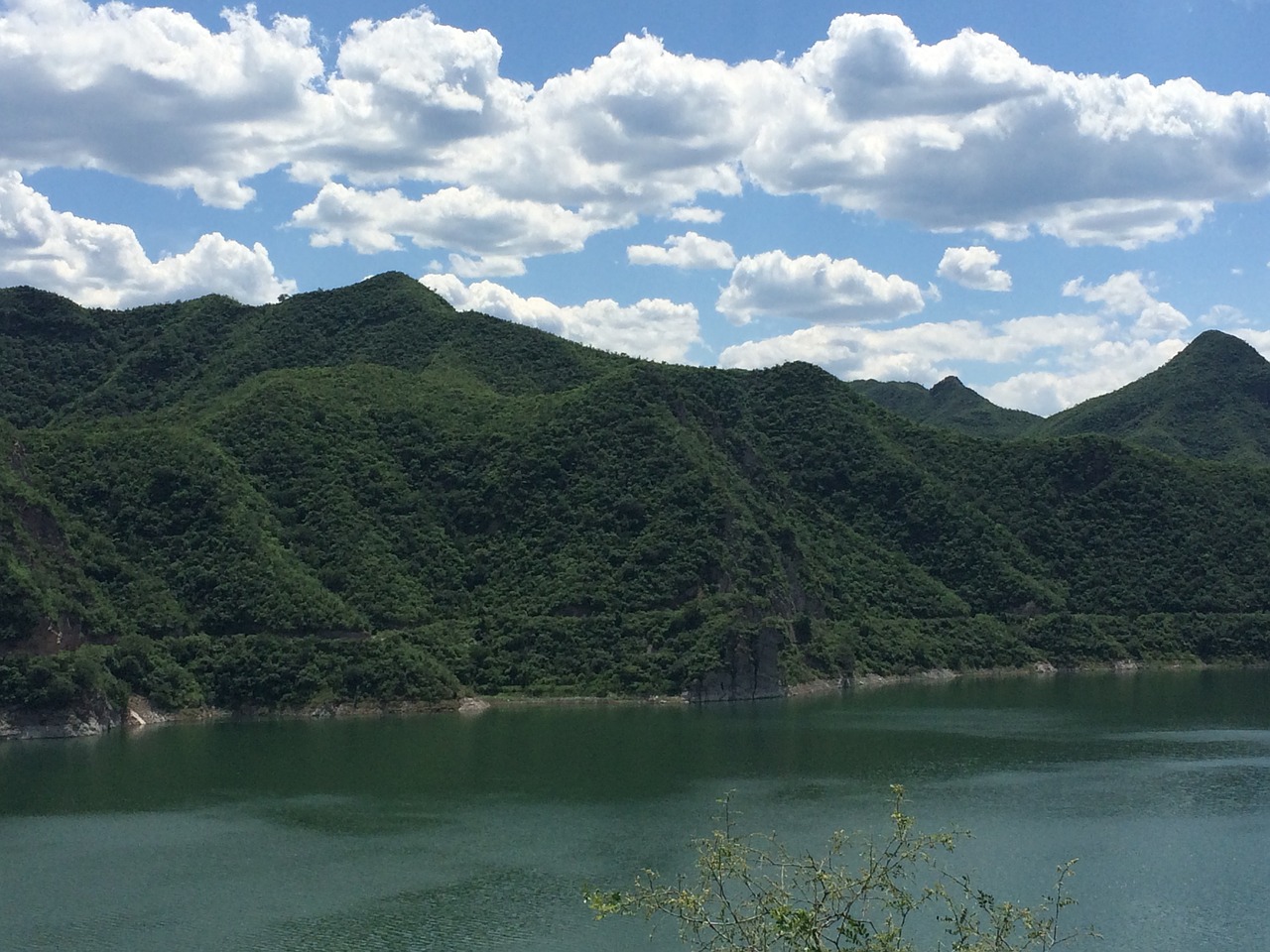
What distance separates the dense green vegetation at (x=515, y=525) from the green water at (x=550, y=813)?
329 inches

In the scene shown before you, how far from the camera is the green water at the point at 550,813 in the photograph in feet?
153

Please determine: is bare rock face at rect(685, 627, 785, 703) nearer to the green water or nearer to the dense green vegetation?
the dense green vegetation

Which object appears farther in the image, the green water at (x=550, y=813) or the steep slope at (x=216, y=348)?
the steep slope at (x=216, y=348)

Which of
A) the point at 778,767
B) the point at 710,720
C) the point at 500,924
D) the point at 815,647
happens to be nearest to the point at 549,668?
the point at 710,720

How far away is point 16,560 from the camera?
93.3 meters

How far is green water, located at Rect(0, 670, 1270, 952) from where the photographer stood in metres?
46.5

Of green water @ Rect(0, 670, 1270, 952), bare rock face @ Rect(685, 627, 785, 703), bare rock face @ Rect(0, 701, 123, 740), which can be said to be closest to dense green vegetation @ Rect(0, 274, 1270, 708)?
bare rock face @ Rect(685, 627, 785, 703)

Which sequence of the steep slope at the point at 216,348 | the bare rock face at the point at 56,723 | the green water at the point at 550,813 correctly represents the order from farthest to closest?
1. the steep slope at the point at 216,348
2. the bare rock face at the point at 56,723
3. the green water at the point at 550,813

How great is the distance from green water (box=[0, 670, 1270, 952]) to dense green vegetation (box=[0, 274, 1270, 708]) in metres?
8.36

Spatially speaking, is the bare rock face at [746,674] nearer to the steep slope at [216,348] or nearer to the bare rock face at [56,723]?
the bare rock face at [56,723]

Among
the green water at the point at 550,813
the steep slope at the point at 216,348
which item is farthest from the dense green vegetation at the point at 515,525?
the green water at the point at 550,813

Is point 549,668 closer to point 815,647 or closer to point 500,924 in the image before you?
point 815,647

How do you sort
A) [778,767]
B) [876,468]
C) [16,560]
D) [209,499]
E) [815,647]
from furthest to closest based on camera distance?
1. [876,468]
2. [815,647]
3. [209,499]
4. [16,560]
5. [778,767]

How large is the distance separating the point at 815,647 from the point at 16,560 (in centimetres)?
6385
